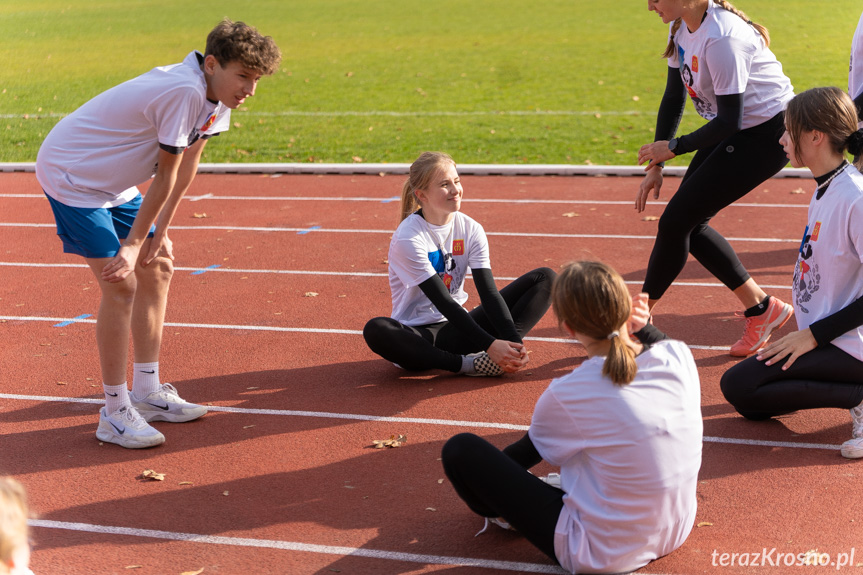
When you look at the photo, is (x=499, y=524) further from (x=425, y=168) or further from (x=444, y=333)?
(x=425, y=168)

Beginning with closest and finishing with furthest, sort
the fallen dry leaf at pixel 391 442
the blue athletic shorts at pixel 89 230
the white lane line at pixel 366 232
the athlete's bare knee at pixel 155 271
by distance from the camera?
the blue athletic shorts at pixel 89 230 < the fallen dry leaf at pixel 391 442 < the athlete's bare knee at pixel 155 271 < the white lane line at pixel 366 232

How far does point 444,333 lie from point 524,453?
2121mm

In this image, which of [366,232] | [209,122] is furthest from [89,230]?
[366,232]

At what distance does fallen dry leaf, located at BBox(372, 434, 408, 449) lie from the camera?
4641mm

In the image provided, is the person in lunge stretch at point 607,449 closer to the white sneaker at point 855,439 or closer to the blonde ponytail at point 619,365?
the blonde ponytail at point 619,365

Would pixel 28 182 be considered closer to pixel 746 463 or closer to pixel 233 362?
pixel 233 362

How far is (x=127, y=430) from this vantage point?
469 centimetres

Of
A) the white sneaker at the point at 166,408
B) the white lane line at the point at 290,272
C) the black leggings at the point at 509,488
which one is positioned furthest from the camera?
the white lane line at the point at 290,272

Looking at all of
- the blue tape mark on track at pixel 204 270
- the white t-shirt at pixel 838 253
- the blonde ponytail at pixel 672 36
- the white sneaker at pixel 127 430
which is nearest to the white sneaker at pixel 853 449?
the white t-shirt at pixel 838 253

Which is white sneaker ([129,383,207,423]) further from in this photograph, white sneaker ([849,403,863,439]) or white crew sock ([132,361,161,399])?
white sneaker ([849,403,863,439])

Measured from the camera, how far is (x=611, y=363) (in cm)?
309

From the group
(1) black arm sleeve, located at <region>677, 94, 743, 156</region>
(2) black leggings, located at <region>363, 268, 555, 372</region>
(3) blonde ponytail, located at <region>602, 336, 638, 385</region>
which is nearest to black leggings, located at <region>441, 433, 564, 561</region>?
(3) blonde ponytail, located at <region>602, 336, 638, 385</region>

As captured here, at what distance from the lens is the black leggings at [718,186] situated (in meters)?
5.53

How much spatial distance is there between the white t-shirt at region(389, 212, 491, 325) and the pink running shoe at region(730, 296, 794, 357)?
170cm
